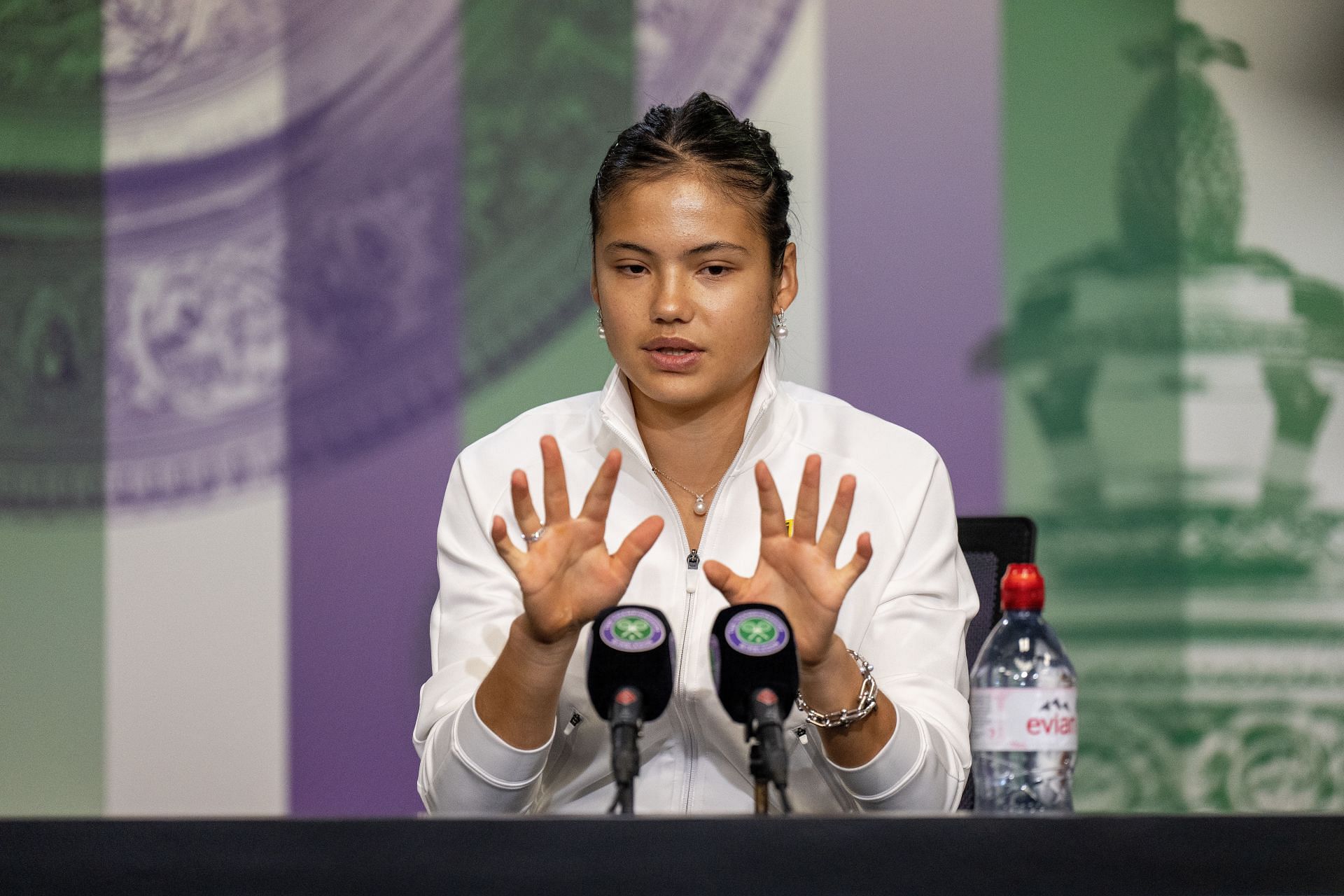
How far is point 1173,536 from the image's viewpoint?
8.48 feet

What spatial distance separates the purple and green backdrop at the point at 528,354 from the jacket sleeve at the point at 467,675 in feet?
3.37

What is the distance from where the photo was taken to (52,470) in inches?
101

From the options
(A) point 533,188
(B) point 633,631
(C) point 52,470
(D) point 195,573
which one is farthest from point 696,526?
(C) point 52,470

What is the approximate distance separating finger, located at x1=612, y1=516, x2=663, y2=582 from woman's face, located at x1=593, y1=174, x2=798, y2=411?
36 centimetres

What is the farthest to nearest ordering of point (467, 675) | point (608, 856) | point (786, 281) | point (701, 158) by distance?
point (786, 281), point (701, 158), point (467, 675), point (608, 856)

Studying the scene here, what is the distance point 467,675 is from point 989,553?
26.9 inches

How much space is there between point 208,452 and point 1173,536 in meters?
1.81

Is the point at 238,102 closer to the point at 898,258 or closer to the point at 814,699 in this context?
the point at 898,258

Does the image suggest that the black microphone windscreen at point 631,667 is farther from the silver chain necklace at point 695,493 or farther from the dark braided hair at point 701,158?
the dark braided hair at point 701,158

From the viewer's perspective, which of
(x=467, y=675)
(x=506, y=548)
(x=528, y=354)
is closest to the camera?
(x=506, y=548)

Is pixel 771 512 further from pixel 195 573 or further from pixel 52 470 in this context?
pixel 52 470

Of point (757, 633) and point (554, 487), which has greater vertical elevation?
point (554, 487)

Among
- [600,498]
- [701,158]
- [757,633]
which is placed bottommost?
[757,633]

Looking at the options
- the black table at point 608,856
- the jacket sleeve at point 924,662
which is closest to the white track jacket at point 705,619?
Answer: the jacket sleeve at point 924,662
